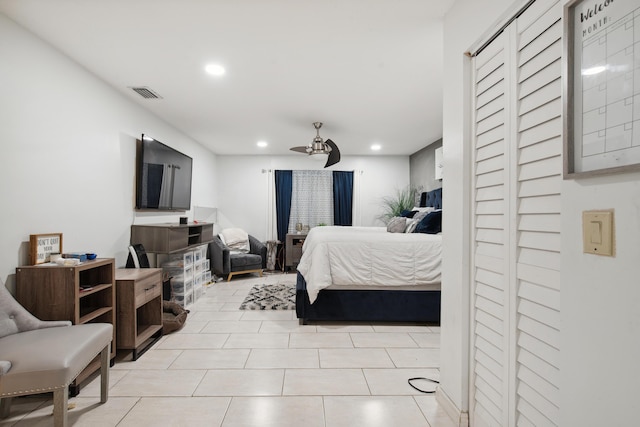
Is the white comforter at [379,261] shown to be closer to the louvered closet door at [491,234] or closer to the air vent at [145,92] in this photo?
the louvered closet door at [491,234]

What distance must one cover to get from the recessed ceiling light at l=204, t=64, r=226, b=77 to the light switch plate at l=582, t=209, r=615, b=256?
8.84 feet

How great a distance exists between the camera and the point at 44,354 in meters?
1.58

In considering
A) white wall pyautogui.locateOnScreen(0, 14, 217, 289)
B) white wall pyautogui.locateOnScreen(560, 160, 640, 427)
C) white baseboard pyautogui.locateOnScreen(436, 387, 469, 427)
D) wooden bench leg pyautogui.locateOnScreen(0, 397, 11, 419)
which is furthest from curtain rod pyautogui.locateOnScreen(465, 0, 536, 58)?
wooden bench leg pyautogui.locateOnScreen(0, 397, 11, 419)

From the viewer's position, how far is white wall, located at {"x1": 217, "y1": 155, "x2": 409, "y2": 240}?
675cm

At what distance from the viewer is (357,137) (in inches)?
208

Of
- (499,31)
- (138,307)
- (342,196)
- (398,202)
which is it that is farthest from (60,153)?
(398,202)

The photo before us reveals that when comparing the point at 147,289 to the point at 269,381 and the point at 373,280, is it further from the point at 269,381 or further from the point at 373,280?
the point at 373,280

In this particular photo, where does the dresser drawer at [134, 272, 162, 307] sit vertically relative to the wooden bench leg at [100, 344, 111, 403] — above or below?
above

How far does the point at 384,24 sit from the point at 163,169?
3077mm

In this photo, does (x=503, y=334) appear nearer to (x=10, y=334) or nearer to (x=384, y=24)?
(x=384, y=24)

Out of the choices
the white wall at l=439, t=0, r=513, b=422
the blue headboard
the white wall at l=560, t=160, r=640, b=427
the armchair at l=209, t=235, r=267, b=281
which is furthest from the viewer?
the armchair at l=209, t=235, r=267, b=281

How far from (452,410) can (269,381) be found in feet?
3.85

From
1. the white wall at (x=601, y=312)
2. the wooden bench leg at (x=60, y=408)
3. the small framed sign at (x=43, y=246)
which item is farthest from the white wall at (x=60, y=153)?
the white wall at (x=601, y=312)

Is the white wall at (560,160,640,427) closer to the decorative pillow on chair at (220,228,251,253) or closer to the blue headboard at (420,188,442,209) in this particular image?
the blue headboard at (420,188,442,209)
